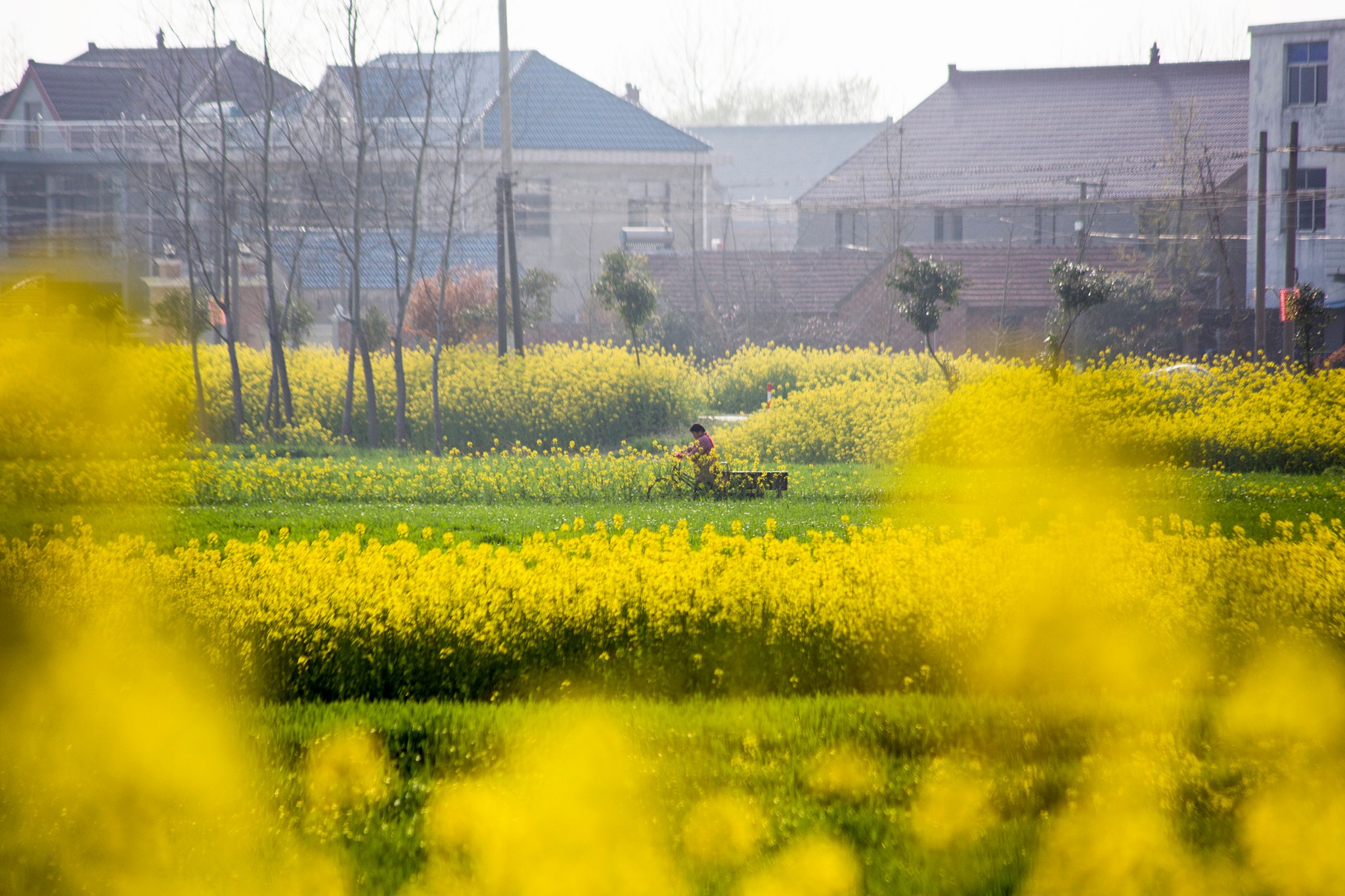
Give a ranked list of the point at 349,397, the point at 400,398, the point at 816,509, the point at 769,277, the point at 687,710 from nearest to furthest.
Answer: the point at 687,710 → the point at 816,509 → the point at 400,398 → the point at 349,397 → the point at 769,277

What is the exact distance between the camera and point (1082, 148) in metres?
39.4

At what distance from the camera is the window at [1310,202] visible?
3091cm

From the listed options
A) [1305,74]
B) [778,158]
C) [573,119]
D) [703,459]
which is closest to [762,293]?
[573,119]

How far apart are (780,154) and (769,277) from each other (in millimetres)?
26777

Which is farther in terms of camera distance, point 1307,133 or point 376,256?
point 376,256

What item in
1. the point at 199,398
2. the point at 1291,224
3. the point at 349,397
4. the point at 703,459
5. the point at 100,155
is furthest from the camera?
the point at 100,155

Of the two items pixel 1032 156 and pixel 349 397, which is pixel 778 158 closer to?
pixel 1032 156

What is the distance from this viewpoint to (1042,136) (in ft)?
132

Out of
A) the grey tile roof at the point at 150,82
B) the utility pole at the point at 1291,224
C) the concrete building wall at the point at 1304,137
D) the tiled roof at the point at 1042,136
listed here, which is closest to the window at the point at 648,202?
the tiled roof at the point at 1042,136

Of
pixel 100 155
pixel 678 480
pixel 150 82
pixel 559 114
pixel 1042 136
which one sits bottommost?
pixel 678 480

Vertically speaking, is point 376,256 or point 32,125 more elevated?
point 32,125

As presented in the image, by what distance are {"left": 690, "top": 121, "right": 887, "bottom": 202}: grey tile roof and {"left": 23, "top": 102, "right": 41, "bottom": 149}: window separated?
1189 inches

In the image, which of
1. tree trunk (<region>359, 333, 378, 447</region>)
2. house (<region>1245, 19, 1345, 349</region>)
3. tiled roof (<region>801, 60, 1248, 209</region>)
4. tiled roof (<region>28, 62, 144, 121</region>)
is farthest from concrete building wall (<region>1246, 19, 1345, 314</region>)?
tiled roof (<region>28, 62, 144, 121</region>)

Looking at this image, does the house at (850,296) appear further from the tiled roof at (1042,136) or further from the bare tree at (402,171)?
the bare tree at (402,171)
